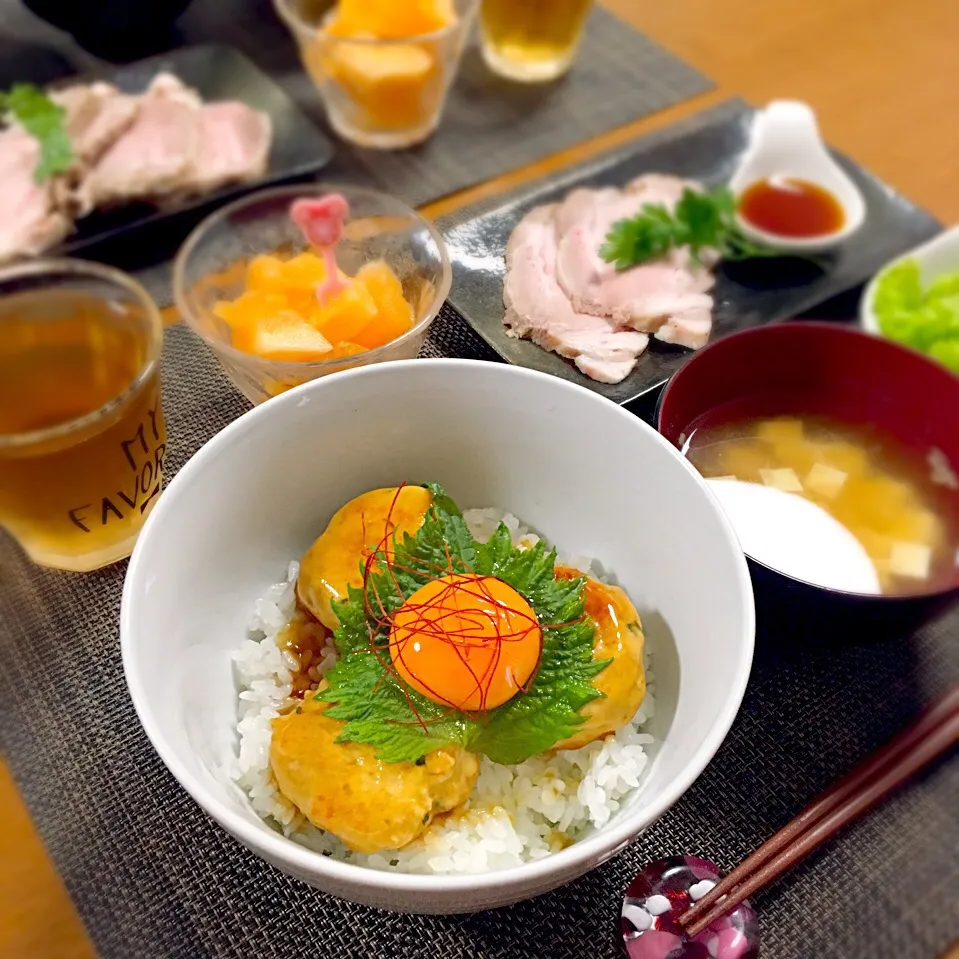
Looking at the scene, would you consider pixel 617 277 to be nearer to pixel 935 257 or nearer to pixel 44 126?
pixel 935 257

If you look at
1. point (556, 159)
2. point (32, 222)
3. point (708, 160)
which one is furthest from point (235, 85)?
point (708, 160)

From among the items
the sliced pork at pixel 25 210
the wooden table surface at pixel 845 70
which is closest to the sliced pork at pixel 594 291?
the wooden table surface at pixel 845 70

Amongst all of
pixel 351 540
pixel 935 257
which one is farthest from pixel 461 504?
pixel 935 257

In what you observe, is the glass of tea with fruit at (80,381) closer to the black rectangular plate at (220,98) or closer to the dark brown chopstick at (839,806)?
the black rectangular plate at (220,98)

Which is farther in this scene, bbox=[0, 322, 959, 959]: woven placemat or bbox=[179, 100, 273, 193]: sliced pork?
bbox=[179, 100, 273, 193]: sliced pork

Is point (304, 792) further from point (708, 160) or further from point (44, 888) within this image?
point (708, 160)

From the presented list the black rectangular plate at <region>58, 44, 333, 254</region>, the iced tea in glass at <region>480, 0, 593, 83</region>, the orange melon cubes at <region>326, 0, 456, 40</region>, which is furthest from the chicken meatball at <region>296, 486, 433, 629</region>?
the iced tea in glass at <region>480, 0, 593, 83</region>

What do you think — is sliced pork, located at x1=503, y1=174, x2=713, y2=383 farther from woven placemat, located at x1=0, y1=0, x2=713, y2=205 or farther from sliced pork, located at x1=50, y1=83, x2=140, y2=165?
sliced pork, located at x1=50, y1=83, x2=140, y2=165
